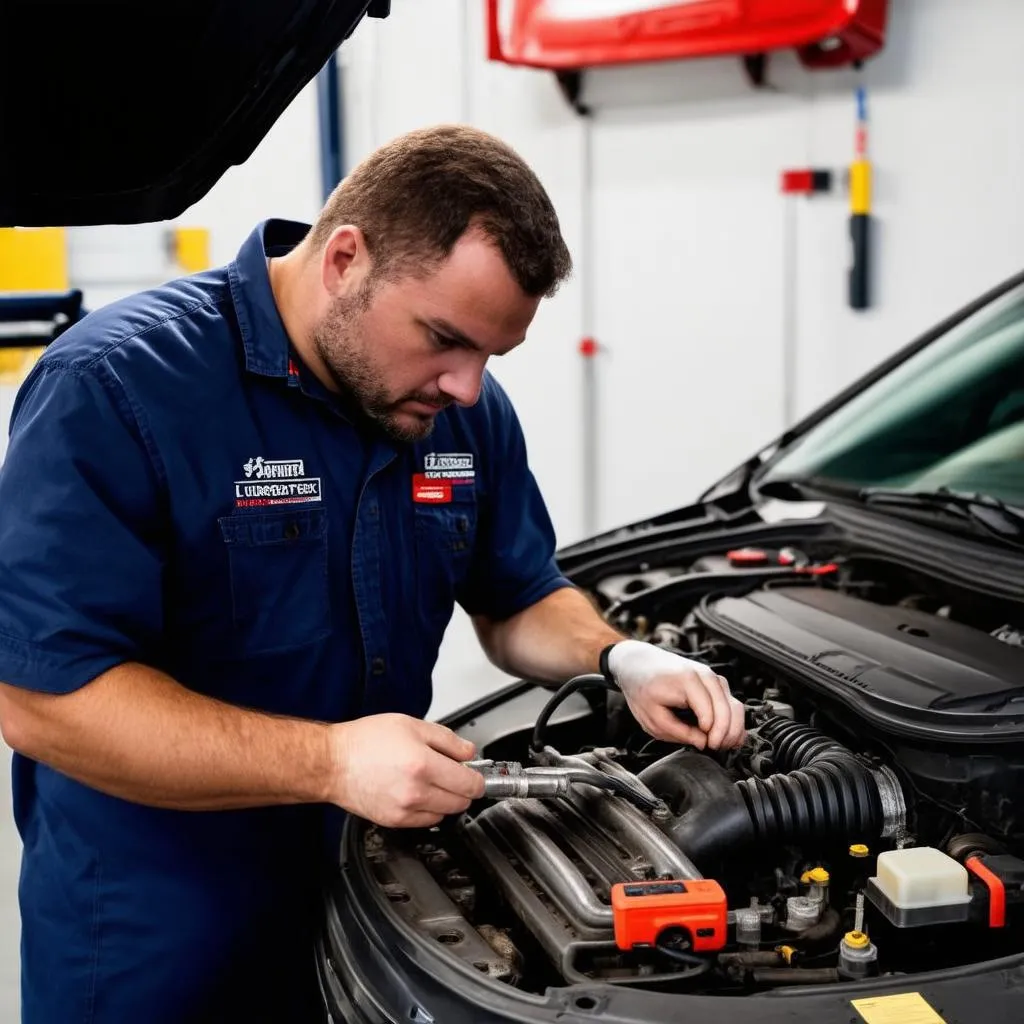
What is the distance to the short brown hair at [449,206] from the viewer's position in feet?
4.50

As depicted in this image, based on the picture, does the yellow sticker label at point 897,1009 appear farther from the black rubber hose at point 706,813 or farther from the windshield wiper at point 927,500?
the windshield wiper at point 927,500

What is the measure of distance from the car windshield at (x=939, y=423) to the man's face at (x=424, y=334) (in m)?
0.94

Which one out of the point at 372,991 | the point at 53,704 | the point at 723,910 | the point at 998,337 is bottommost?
the point at 372,991

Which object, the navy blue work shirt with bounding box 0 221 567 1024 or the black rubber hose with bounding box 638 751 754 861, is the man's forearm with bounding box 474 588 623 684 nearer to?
the navy blue work shirt with bounding box 0 221 567 1024

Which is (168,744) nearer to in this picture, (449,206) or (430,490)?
(430,490)

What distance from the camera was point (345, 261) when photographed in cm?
142

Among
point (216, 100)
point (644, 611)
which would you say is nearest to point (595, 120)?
point (644, 611)

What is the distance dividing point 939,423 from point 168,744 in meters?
1.52

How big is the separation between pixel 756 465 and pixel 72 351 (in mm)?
1449

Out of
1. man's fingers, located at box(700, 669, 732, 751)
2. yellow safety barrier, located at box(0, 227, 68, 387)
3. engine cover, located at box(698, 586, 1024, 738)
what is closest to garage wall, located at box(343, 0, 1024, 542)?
yellow safety barrier, located at box(0, 227, 68, 387)

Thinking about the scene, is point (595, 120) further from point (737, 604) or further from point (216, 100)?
point (216, 100)

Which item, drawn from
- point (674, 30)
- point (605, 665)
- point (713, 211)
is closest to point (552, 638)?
point (605, 665)

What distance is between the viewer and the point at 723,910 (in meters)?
1.14

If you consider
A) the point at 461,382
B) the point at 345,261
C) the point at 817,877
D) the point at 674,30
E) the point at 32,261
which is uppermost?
the point at 674,30
